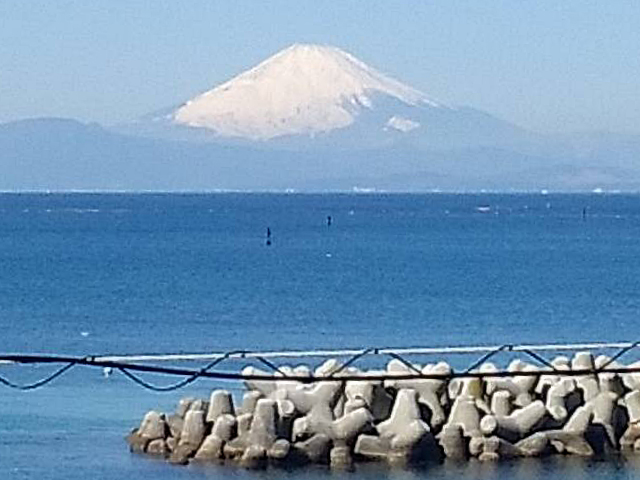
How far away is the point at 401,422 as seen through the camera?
28.7 metres

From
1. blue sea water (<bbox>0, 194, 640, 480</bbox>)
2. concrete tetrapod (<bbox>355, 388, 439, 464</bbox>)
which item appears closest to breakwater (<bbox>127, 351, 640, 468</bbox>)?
concrete tetrapod (<bbox>355, 388, 439, 464</bbox>)

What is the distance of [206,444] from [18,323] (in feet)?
99.2

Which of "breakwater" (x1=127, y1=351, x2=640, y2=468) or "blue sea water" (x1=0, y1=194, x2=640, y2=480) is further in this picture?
"blue sea water" (x1=0, y1=194, x2=640, y2=480)

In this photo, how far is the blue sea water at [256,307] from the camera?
31062 millimetres

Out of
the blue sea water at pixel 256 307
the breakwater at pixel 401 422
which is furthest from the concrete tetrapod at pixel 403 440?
the blue sea water at pixel 256 307

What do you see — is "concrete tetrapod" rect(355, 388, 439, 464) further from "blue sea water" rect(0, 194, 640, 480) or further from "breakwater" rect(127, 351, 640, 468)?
"blue sea water" rect(0, 194, 640, 480)

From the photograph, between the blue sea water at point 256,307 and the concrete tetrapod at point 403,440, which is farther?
the blue sea water at point 256,307

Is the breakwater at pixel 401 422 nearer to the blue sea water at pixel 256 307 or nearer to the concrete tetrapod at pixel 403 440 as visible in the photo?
the concrete tetrapod at pixel 403 440

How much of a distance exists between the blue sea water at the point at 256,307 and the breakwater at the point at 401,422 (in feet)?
1.20

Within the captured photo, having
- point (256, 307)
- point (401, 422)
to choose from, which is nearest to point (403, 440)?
point (401, 422)

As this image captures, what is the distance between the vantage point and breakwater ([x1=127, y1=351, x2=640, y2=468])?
28.3 metres

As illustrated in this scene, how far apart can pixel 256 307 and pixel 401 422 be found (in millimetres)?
36152

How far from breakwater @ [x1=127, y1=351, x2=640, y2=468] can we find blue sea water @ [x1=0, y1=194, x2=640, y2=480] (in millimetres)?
365

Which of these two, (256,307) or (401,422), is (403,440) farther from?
(256,307)
